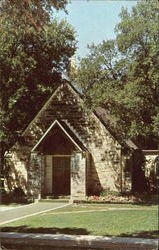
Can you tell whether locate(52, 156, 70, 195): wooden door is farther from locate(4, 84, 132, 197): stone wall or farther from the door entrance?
locate(4, 84, 132, 197): stone wall

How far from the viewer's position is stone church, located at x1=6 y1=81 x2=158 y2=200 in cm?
2981

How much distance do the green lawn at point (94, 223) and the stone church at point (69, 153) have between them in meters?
7.93

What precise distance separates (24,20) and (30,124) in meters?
17.7

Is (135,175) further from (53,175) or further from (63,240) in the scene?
(63,240)

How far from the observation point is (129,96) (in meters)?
24.9

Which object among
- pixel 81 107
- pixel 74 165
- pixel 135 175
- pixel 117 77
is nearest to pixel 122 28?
pixel 117 77

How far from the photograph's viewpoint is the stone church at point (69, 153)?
29812mm

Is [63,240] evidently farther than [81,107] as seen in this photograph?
No

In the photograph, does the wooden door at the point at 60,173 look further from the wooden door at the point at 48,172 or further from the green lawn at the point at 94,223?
the green lawn at the point at 94,223

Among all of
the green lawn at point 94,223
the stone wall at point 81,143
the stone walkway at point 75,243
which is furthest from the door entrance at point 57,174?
the stone walkway at point 75,243

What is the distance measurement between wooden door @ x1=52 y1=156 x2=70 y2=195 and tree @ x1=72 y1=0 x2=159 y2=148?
17.1ft

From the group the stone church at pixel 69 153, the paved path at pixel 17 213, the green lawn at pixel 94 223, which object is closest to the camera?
the green lawn at pixel 94 223

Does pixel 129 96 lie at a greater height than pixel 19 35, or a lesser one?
lesser

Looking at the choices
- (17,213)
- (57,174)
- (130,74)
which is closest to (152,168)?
(57,174)
